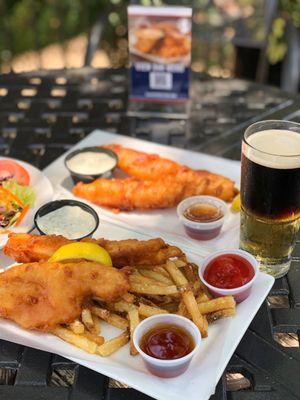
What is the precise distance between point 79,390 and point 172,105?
1.96m

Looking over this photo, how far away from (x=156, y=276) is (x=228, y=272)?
0.25 metres

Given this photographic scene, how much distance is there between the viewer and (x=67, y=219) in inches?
98.7

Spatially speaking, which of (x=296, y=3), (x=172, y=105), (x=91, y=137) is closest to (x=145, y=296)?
(x=91, y=137)

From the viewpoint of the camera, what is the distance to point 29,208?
255 centimetres

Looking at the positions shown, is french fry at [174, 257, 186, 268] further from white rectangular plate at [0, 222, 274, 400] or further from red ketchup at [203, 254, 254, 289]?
white rectangular plate at [0, 222, 274, 400]

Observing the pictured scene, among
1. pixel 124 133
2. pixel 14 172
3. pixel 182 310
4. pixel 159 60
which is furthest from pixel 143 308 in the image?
pixel 159 60

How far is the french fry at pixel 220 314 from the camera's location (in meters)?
1.98

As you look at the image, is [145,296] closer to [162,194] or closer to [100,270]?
[100,270]

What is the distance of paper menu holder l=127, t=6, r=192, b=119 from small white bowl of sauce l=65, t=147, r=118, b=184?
0.54 meters

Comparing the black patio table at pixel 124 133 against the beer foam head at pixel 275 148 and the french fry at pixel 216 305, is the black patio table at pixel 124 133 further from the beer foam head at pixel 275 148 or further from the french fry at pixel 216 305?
the beer foam head at pixel 275 148

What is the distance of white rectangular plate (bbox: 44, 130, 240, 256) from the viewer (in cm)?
246

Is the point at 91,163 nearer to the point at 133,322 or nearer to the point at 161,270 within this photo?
the point at 161,270

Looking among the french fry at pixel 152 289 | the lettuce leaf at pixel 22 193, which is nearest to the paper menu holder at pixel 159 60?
the lettuce leaf at pixel 22 193

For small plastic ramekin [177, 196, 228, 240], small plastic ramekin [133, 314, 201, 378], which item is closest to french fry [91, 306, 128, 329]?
small plastic ramekin [133, 314, 201, 378]
